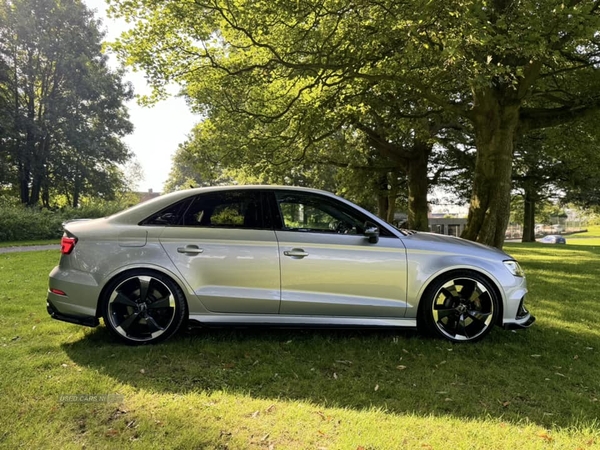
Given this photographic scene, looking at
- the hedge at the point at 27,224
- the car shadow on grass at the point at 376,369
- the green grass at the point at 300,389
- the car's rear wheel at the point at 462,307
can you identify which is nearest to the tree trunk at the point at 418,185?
the green grass at the point at 300,389

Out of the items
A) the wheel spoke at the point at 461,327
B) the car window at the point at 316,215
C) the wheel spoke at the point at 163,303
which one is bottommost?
the wheel spoke at the point at 461,327

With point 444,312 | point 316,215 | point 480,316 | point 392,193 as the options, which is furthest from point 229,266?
point 392,193

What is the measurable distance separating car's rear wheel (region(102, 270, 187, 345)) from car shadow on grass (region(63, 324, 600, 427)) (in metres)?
0.15

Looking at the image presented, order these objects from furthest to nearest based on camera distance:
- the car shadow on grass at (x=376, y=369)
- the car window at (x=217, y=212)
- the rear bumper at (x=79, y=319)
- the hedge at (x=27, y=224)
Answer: the hedge at (x=27, y=224) < the car window at (x=217, y=212) < the rear bumper at (x=79, y=319) < the car shadow on grass at (x=376, y=369)

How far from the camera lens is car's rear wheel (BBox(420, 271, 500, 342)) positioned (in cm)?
426

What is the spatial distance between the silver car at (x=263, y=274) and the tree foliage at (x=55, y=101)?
3093cm

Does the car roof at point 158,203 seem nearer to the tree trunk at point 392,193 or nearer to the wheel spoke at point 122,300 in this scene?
the wheel spoke at point 122,300

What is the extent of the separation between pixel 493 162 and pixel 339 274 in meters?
7.09

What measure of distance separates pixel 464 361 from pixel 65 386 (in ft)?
11.4

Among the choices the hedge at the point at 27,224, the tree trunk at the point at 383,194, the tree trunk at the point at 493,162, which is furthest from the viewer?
the tree trunk at the point at 383,194

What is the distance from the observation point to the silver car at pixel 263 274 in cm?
405

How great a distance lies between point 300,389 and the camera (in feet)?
10.5

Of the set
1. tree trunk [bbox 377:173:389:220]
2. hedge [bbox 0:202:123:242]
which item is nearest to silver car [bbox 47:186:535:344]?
hedge [bbox 0:202:123:242]

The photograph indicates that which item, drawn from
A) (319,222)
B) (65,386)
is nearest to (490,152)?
(319,222)
